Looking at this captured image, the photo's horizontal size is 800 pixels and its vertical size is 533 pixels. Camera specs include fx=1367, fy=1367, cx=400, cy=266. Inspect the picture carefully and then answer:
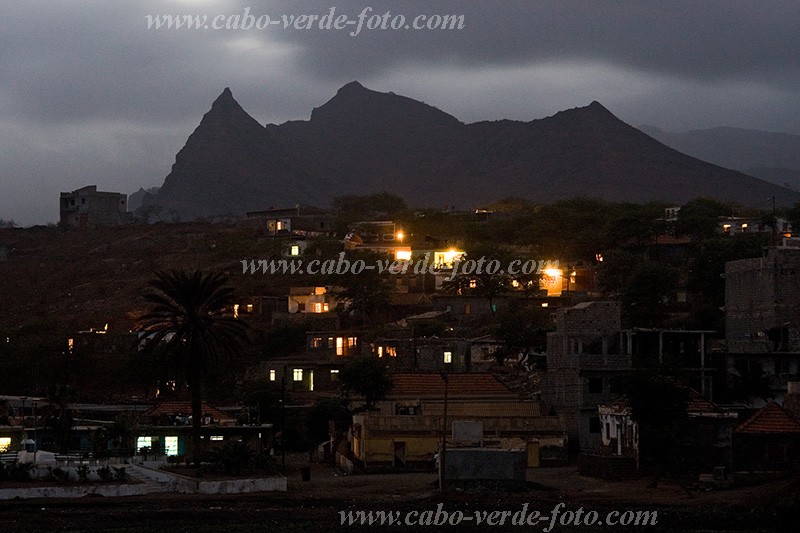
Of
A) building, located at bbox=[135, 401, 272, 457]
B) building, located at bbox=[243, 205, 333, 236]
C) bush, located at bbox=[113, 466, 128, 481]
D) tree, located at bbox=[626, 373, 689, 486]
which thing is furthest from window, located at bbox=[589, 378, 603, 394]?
building, located at bbox=[243, 205, 333, 236]

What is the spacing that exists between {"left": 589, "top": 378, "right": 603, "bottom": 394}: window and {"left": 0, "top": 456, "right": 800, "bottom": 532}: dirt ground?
8.53 meters

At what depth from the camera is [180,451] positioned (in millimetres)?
63969

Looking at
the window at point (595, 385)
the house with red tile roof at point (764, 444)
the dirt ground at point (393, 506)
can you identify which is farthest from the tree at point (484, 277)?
the house with red tile roof at point (764, 444)

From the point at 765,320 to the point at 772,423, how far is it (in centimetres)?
1763

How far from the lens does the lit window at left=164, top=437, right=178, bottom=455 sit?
63.8 m

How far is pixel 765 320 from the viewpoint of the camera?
72.8 metres

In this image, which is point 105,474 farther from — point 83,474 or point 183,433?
point 183,433

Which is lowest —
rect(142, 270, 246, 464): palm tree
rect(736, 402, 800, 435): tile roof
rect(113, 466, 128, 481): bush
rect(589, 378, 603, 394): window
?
rect(113, 466, 128, 481): bush

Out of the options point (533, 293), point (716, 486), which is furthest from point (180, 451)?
point (533, 293)

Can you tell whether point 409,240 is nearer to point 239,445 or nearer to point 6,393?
point 6,393

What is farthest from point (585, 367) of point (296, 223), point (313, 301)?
point (296, 223)

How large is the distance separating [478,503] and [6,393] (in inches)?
1976

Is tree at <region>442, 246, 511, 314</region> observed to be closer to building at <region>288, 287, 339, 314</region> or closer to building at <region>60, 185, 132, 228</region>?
building at <region>288, 287, 339, 314</region>

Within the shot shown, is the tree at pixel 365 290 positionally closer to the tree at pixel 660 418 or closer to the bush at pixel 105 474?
the tree at pixel 660 418
